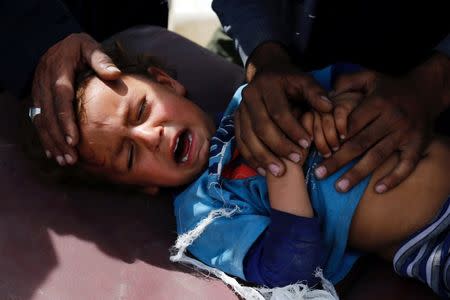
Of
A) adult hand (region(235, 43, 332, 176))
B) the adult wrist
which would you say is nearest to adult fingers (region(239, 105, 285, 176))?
adult hand (region(235, 43, 332, 176))

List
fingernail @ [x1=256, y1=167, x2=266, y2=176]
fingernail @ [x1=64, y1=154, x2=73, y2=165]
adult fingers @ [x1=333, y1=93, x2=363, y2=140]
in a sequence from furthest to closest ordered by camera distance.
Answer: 1. fingernail @ [x1=64, y1=154, x2=73, y2=165]
2. fingernail @ [x1=256, y1=167, x2=266, y2=176]
3. adult fingers @ [x1=333, y1=93, x2=363, y2=140]

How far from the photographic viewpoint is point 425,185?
51.3 inches

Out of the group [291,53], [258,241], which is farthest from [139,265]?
[291,53]

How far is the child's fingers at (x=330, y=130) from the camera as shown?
4.15 ft

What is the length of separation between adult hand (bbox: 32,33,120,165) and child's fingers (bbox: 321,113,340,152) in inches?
20.6

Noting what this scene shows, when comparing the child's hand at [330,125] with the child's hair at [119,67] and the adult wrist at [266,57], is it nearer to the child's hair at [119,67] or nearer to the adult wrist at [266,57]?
the adult wrist at [266,57]

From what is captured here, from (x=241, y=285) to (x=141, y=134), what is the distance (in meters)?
0.41

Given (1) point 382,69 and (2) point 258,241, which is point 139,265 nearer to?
(2) point 258,241

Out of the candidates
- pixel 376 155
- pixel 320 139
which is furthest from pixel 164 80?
pixel 376 155

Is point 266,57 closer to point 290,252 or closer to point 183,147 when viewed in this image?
point 183,147

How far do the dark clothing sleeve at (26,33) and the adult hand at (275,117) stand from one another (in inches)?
23.7

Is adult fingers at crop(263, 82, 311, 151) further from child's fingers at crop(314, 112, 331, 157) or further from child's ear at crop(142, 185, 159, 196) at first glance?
child's ear at crop(142, 185, 159, 196)

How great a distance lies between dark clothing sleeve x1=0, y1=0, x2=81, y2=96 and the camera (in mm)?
1658

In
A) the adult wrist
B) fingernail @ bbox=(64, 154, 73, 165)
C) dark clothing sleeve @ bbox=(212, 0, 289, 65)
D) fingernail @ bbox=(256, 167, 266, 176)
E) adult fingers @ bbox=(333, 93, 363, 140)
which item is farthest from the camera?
dark clothing sleeve @ bbox=(212, 0, 289, 65)
